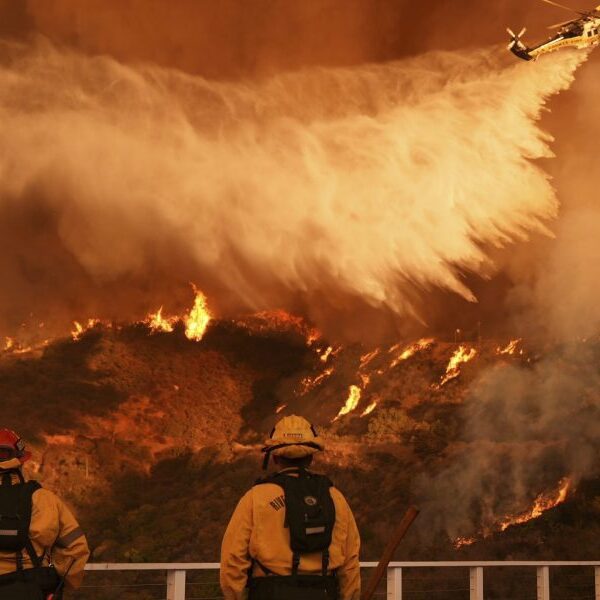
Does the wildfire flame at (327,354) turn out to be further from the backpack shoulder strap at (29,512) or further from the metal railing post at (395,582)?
the backpack shoulder strap at (29,512)

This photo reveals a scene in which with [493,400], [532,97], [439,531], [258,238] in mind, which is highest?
[532,97]

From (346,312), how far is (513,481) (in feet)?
27.3

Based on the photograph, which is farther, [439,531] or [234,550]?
[439,531]

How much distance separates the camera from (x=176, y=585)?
801 cm

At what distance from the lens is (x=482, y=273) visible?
3316cm

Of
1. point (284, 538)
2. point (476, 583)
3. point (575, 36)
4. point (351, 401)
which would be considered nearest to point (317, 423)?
point (351, 401)

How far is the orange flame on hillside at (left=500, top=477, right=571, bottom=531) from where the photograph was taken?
28.5 m

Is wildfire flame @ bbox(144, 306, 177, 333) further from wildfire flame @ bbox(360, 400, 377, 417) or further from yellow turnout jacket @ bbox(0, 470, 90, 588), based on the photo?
yellow turnout jacket @ bbox(0, 470, 90, 588)

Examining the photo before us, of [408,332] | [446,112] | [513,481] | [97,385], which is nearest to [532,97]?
Result: [446,112]

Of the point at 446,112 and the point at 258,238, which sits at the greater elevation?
the point at 446,112

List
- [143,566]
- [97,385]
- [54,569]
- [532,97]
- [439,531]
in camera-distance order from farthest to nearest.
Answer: [97,385]
[532,97]
[439,531]
[143,566]
[54,569]

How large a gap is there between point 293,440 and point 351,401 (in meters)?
28.0

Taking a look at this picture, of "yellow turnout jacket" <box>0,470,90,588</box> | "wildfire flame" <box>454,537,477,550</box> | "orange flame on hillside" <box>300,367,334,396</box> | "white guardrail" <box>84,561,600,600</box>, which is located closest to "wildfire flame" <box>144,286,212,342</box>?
"orange flame on hillside" <box>300,367,334,396</box>

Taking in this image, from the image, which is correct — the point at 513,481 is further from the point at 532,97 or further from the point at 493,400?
the point at 532,97
